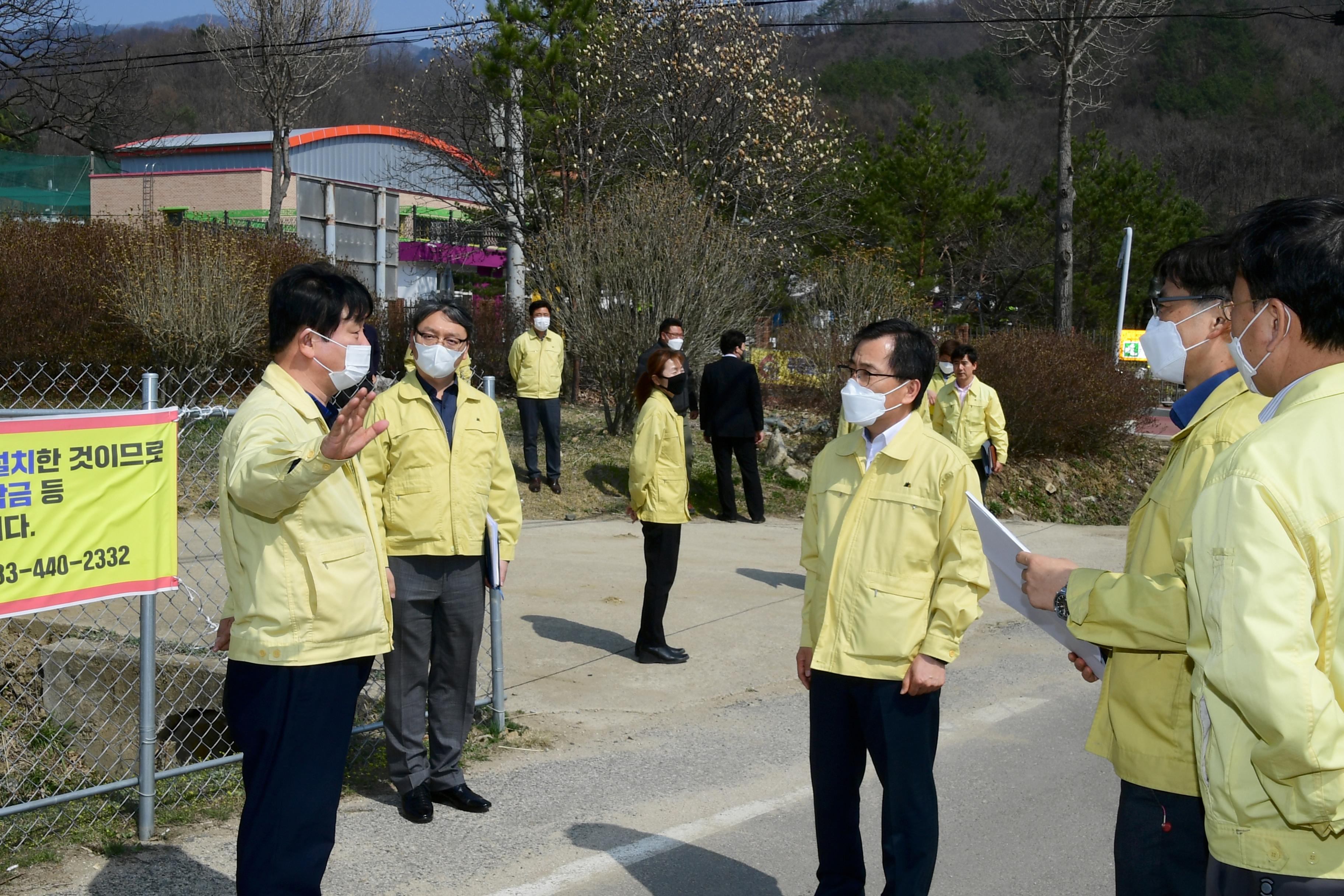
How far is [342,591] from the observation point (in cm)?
314

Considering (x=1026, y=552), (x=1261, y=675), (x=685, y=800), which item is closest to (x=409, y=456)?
(x=685, y=800)

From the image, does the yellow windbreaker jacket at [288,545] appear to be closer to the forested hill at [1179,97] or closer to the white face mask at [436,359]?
the white face mask at [436,359]

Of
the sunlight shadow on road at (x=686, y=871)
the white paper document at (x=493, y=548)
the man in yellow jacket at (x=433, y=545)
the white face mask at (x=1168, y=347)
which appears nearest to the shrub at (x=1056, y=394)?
the white paper document at (x=493, y=548)

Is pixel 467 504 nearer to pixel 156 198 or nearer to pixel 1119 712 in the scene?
pixel 1119 712

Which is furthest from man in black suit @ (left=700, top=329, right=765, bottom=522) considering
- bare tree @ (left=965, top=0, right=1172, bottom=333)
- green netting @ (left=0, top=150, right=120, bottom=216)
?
green netting @ (left=0, top=150, right=120, bottom=216)

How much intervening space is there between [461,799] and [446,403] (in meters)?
1.61

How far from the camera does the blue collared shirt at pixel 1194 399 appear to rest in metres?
Answer: 2.89

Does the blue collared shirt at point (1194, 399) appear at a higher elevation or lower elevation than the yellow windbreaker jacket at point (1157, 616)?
higher

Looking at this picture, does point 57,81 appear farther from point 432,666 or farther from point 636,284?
point 432,666

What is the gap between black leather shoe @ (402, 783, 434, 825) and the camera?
459 cm

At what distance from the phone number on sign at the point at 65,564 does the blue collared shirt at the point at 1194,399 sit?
349cm

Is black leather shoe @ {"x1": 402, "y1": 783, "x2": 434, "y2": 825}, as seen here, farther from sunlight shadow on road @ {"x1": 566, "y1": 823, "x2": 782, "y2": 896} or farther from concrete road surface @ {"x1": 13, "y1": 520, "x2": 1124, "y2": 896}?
sunlight shadow on road @ {"x1": 566, "y1": 823, "x2": 782, "y2": 896}

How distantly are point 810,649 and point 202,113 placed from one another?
5162cm

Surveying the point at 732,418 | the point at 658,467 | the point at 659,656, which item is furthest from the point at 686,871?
the point at 732,418
